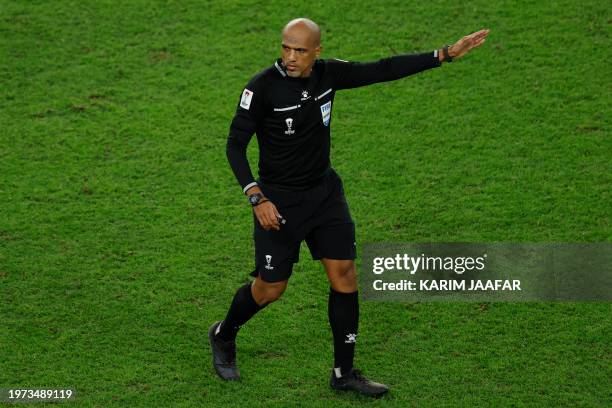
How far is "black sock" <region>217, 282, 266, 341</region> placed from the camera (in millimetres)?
7352

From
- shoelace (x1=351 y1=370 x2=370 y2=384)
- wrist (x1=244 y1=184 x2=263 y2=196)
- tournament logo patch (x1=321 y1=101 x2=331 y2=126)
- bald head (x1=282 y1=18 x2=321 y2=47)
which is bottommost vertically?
shoelace (x1=351 y1=370 x2=370 y2=384)

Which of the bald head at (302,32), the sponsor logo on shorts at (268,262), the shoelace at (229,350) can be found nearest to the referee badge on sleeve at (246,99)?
the bald head at (302,32)

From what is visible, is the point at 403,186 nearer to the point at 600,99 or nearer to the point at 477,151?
the point at 477,151

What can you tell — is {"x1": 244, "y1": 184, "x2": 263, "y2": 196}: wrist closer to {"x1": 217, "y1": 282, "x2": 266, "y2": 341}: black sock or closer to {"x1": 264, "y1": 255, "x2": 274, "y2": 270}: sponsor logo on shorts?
{"x1": 264, "y1": 255, "x2": 274, "y2": 270}: sponsor logo on shorts

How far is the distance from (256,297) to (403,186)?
2.57 meters

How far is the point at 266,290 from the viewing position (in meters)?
7.24

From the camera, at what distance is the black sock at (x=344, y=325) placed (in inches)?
281

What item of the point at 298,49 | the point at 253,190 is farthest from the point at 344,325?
the point at 298,49

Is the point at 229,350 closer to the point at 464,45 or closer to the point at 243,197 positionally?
the point at 243,197

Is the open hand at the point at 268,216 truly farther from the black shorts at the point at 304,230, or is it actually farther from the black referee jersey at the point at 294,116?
the black shorts at the point at 304,230

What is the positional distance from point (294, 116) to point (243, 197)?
2.70m

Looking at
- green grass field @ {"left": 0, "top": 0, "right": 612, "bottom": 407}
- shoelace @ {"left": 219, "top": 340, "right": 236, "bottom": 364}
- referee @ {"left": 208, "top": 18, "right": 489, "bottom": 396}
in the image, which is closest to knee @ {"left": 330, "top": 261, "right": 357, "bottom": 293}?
referee @ {"left": 208, "top": 18, "right": 489, "bottom": 396}

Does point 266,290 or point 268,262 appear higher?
point 268,262

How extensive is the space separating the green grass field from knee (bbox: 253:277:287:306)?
1.66ft
